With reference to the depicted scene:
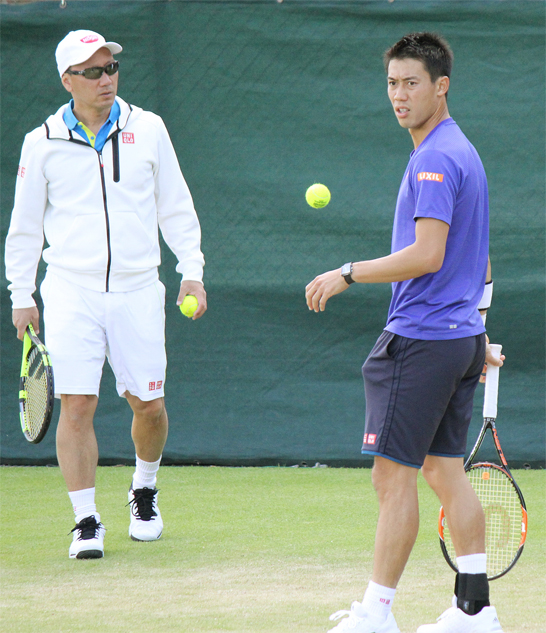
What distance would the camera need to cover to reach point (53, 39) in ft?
16.3

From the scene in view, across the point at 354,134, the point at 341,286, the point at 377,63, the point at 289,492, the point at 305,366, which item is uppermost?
the point at 377,63

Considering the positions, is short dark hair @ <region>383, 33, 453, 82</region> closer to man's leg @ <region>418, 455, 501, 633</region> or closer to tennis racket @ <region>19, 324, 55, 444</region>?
man's leg @ <region>418, 455, 501, 633</region>

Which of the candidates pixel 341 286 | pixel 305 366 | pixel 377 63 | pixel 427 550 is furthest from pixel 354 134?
pixel 341 286

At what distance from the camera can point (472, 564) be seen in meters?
2.50

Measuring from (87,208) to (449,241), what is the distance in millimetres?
1504

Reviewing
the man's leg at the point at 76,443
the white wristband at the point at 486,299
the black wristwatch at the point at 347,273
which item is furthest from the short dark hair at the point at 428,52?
the man's leg at the point at 76,443

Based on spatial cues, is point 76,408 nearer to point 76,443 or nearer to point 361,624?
point 76,443

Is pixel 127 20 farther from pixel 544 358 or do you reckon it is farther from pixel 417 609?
pixel 417 609

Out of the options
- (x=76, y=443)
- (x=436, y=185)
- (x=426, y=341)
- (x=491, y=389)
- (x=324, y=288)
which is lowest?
(x=76, y=443)

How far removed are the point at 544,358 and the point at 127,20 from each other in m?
2.76

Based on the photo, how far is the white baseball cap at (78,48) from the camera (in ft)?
11.2

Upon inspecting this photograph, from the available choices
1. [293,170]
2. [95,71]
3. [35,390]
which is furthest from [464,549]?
[293,170]

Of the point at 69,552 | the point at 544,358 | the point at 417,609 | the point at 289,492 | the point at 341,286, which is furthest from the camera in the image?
the point at 544,358

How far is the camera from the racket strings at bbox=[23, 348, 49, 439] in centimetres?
330
